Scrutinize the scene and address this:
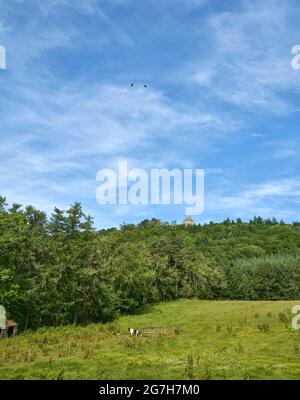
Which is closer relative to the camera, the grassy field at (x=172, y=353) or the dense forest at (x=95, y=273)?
the grassy field at (x=172, y=353)

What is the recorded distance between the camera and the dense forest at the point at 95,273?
50312mm

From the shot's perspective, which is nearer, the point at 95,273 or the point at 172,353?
the point at 172,353

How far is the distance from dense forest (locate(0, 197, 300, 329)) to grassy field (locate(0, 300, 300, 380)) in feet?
19.0

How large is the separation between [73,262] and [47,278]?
412cm

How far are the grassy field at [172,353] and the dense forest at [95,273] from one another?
580 centimetres

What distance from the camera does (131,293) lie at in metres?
71.5

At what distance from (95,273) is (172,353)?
94.3 feet

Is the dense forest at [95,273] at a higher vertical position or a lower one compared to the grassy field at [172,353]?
higher

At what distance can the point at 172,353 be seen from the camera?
2781cm

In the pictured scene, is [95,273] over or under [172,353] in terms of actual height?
over

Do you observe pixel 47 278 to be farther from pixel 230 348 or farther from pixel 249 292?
pixel 249 292

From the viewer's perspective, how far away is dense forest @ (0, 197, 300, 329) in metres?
50.3

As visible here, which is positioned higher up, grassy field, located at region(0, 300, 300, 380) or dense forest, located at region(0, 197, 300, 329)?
dense forest, located at region(0, 197, 300, 329)
